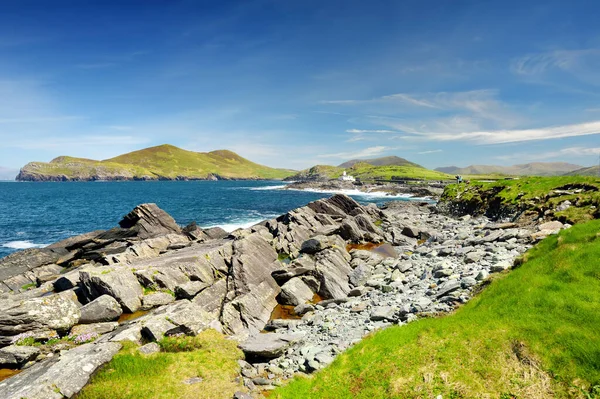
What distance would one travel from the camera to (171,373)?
16.4 meters

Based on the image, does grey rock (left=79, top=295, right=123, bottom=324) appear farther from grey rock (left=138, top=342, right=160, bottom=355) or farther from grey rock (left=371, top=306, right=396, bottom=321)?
grey rock (left=371, top=306, right=396, bottom=321)

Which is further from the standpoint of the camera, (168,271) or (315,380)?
(168,271)

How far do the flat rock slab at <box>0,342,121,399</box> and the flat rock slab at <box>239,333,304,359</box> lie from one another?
7.69 m

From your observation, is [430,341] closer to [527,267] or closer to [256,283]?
[527,267]

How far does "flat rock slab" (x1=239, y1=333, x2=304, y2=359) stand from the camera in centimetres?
1942

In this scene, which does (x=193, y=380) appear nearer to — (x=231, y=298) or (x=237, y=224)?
(x=231, y=298)

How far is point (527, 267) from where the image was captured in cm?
1827

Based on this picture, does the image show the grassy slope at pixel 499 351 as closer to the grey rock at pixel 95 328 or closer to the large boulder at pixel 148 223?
the grey rock at pixel 95 328

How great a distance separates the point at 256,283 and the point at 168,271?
8.94 metres

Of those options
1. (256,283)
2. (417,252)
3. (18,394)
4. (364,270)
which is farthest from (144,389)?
(417,252)

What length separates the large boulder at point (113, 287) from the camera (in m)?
26.5

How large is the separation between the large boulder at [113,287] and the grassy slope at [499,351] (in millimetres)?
18445

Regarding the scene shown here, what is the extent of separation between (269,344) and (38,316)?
56.8ft

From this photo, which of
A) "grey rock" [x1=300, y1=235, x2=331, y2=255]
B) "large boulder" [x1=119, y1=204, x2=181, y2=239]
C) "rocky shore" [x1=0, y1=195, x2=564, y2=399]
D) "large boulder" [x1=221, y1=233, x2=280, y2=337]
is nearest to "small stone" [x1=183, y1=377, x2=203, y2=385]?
"rocky shore" [x1=0, y1=195, x2=564, y2=399]
